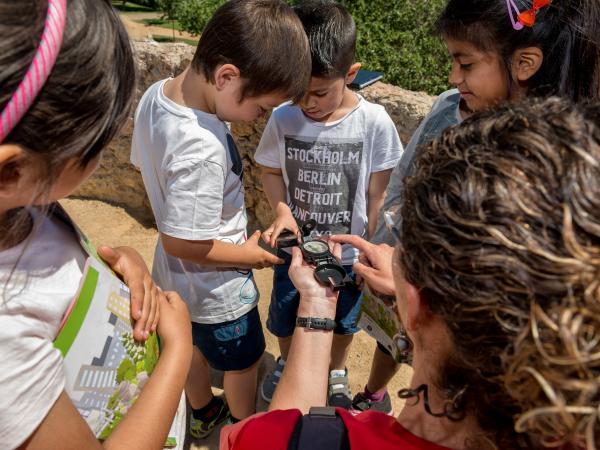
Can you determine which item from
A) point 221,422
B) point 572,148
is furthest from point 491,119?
point 221,422

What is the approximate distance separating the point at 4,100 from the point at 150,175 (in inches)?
47.6

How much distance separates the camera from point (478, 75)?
1859 mm

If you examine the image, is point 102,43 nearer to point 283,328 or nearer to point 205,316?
point 205,316

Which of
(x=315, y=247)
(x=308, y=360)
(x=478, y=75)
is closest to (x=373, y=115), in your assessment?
(x=478, y=75)

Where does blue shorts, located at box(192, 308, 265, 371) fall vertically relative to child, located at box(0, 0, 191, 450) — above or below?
below

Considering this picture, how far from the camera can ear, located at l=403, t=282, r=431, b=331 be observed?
0.91 m

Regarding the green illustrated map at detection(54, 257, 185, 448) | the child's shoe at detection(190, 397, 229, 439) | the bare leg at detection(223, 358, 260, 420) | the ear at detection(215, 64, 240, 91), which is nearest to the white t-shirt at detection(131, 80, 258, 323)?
the ear at detection(215, 64, 240, 91)

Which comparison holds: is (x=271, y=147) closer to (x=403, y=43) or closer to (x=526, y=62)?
(x=526, y=62)

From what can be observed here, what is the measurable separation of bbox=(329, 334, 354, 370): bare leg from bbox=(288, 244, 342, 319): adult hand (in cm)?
115

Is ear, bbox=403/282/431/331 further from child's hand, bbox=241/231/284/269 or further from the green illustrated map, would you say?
child's hand, bbox=241/231/284/269

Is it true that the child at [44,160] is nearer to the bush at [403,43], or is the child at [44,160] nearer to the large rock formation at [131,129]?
the large rock formation at [131,129]

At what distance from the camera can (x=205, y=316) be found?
2.12 m

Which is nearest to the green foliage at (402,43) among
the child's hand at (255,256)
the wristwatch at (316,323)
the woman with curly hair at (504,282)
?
the child's hand at (255,256)

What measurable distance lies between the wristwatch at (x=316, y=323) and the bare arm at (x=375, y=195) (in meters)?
1.14
